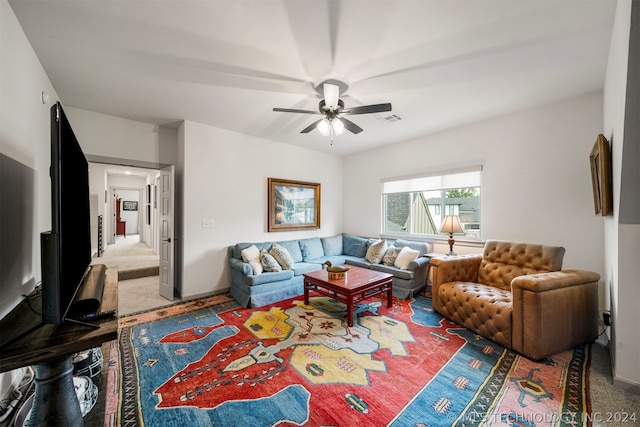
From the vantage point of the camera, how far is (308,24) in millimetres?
1817

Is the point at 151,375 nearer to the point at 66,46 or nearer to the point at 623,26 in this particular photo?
the point at 66,46

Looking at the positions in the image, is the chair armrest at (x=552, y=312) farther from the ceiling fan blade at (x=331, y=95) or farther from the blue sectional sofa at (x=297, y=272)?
the ceiling fan blade at (x=331, y=95)

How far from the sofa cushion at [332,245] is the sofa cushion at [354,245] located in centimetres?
13

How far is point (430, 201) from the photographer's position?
176 inches

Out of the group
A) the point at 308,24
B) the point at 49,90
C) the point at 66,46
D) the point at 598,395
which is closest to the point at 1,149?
the point at 66,46

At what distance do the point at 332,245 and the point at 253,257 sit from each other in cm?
193

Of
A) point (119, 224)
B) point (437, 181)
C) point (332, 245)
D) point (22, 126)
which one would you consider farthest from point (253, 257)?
point (119, 224)

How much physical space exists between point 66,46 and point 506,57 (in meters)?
3.71

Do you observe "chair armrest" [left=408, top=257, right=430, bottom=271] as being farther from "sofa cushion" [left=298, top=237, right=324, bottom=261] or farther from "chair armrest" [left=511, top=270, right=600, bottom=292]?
"sofa cushion" [left=298, top=237, right=324, bottom=261]

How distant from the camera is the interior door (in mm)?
3695

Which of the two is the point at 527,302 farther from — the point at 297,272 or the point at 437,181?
the point at 297,272

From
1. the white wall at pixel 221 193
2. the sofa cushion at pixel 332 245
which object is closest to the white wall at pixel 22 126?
the white wall at pixel 221 193

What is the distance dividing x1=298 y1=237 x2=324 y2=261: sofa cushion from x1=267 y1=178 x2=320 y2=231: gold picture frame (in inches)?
13.7

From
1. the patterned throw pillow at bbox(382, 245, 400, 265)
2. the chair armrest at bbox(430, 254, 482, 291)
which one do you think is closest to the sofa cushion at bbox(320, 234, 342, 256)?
the patterned throw pillow at bbox(382, 245, 400, 265)
